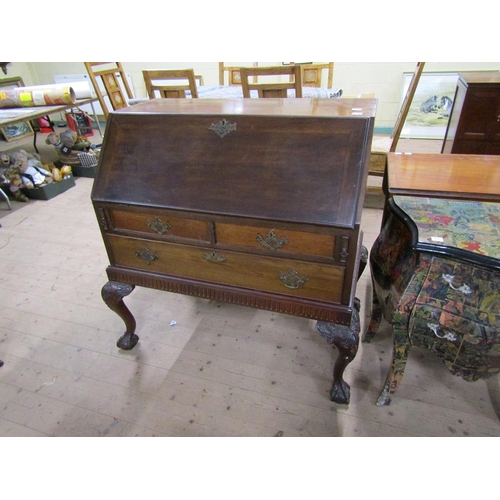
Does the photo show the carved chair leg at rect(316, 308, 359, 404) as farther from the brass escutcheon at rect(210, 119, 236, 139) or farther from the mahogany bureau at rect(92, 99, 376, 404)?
the brass escutcheon at rect(210, 119, 236, 139)

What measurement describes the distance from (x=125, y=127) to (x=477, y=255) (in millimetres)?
1233

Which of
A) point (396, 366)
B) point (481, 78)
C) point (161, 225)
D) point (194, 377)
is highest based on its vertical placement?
point (481, 78)

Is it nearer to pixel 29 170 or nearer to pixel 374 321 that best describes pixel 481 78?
pixel 374 321

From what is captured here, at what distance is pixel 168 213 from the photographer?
1.12 meters

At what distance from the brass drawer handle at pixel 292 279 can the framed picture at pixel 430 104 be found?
3.73 meters

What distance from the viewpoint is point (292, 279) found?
3.63 ft

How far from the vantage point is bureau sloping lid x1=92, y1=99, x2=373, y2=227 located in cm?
98

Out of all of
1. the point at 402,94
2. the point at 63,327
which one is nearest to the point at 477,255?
the point at 63,327

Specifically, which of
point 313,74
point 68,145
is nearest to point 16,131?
point 68,145

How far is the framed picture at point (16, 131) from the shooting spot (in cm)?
438

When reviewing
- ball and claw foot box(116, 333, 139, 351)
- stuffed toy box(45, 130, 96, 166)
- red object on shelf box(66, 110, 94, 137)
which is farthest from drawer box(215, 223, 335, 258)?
red object on shelf box(66, 110, 94, 137)

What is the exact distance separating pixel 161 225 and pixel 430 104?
3998 mm

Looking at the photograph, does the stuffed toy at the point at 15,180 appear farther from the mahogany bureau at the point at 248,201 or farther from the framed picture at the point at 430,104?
the framed picture at the point at 430,104
